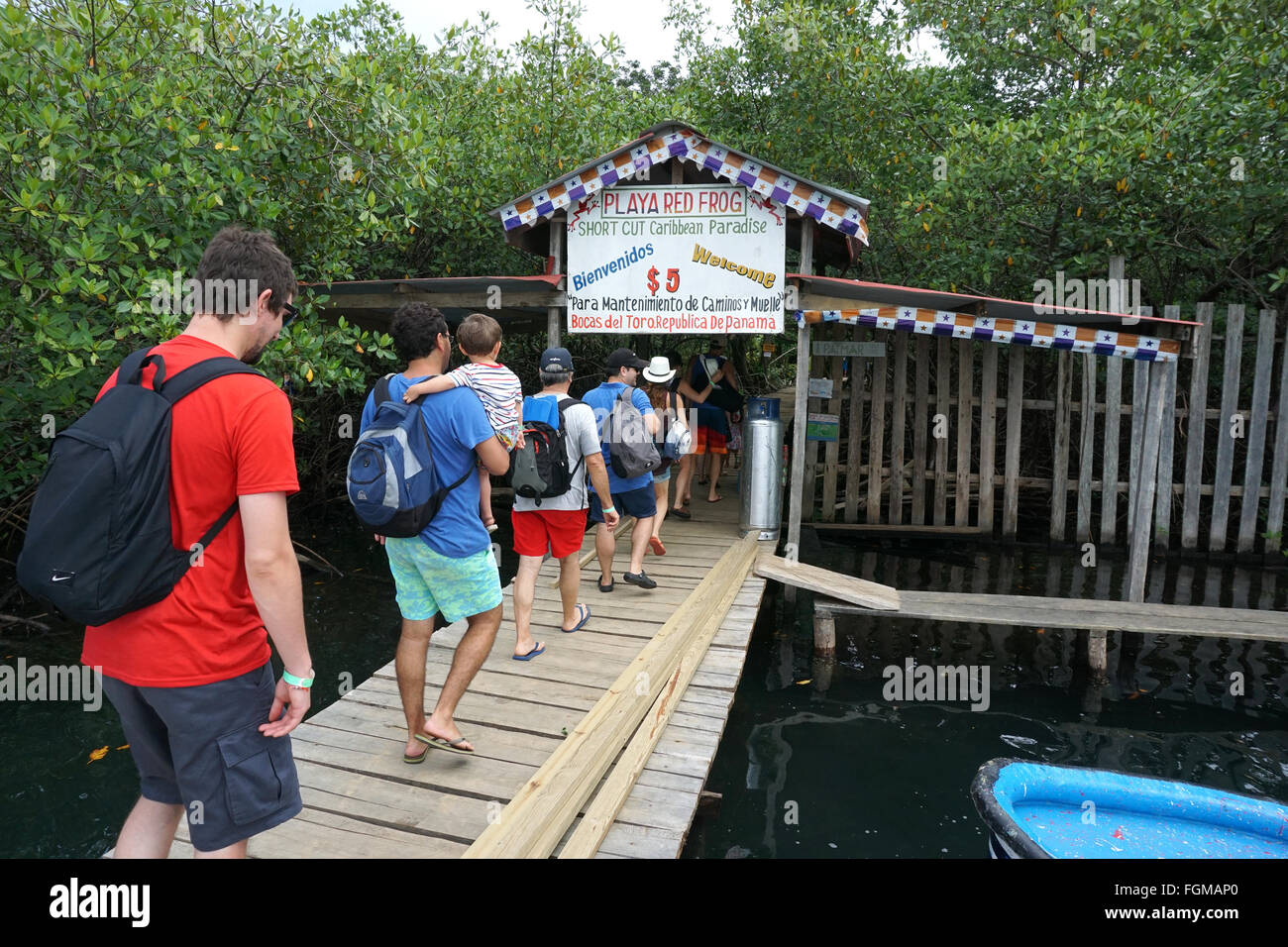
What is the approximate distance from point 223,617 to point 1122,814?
420 cm

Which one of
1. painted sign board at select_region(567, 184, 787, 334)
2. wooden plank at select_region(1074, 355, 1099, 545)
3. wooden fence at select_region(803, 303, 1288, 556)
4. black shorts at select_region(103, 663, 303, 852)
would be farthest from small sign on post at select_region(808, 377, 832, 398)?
black shorts at select_region(103, 663, 303, 852)

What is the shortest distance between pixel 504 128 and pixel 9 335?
800 cm

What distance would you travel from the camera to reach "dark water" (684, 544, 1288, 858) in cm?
517

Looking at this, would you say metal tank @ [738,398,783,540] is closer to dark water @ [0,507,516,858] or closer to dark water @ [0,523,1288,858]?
dark water @ [0,523,1288,858]

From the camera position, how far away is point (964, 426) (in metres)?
11.2

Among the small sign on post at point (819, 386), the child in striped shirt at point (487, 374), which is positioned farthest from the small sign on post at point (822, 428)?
the child in striped shirt at point (487, 374)

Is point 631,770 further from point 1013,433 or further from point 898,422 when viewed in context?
point 1013,433

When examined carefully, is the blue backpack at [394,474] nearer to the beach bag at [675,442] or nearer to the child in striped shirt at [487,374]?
the child in striped shirt at [487,374]

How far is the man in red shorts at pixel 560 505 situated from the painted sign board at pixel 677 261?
316cm

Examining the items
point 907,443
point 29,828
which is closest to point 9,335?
point 29,828

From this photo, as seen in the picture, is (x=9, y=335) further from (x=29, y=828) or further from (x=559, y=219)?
(x=559, y=219)

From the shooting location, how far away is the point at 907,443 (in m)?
13.5

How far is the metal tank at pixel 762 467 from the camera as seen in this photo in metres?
8.54

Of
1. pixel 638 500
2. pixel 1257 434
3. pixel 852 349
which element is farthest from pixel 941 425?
pixel 638 500
